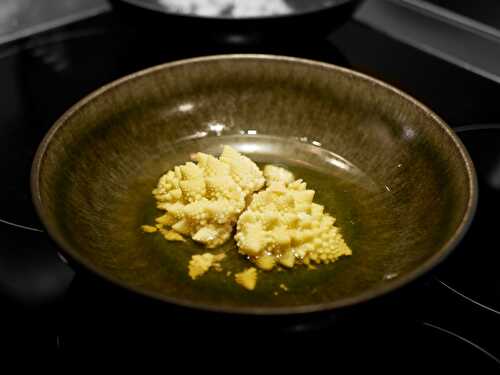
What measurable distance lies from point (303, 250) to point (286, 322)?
16 centimetres

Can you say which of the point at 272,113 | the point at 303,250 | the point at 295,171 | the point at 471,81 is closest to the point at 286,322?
the point at 303,250

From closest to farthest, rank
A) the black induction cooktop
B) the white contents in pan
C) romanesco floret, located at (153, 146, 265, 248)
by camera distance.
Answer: the black induction cooktop → romanesco floret, located at (153, 146, 265, 248) → the white contents in pan

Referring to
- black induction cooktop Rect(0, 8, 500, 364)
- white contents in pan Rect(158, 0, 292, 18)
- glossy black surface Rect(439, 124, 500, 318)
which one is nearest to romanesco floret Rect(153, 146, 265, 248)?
black induction cooktop Rect(0, 8, 500, 364)

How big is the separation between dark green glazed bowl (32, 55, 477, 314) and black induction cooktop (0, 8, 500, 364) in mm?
33

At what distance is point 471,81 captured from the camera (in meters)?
1.05

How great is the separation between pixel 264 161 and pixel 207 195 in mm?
149

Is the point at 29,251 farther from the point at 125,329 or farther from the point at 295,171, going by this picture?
the point at 295,171

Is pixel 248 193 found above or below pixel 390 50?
below

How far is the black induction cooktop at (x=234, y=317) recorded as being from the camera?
0.54 metres

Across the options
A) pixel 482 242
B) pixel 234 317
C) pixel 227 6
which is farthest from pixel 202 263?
pixel 227 6

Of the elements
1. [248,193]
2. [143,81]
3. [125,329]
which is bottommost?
[125,329]

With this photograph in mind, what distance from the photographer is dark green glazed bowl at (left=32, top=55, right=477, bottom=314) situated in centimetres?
61

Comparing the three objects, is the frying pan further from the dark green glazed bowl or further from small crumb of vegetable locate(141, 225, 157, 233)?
small crumb of vegetable locate(141, 225, 157, 233)

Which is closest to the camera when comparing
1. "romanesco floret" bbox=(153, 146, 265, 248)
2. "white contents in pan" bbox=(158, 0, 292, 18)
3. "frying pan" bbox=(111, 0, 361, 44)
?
"romanesco floret" bbox=(153, 146, 265, 248)
